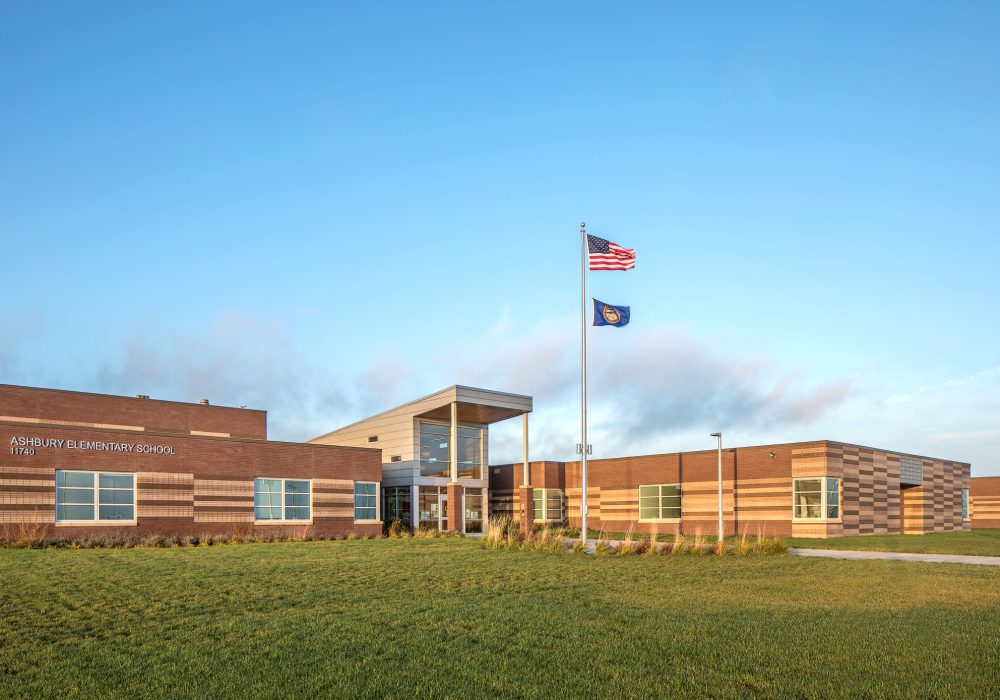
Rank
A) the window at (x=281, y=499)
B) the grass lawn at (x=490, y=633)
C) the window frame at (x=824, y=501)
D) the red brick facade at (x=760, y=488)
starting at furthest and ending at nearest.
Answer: the red brick facade at (x=760, y=488), the window frame at (x=824, y=501), the window at (x=281, y=499), the grass lawn at (x=490, y=633)

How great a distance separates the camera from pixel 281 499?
3334 cm

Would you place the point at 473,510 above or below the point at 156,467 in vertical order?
below

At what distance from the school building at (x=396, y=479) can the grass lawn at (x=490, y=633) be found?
1199 centimetres

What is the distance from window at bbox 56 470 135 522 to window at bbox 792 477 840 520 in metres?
29.1

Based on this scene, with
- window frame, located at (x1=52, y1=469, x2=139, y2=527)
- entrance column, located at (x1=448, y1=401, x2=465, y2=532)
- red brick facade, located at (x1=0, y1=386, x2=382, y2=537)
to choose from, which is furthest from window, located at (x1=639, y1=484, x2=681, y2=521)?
window frame, located at (x1=52, y1=469, x2=139, y2=527)

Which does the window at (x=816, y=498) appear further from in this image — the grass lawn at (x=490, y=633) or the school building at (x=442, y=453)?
the grass lawn at (x=490, y=633)

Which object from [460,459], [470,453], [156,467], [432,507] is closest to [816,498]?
[470,453]

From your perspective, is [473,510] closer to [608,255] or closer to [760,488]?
[760,488]

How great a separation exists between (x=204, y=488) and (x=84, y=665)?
2444 cm

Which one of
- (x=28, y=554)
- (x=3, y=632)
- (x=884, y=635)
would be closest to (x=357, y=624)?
(x=3, y=632)

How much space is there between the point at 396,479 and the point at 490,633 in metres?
32.6

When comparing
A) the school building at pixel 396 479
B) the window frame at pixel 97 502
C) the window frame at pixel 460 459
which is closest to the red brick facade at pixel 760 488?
the school building at pixel 396 479

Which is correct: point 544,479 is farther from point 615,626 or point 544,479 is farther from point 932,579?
point 615,626

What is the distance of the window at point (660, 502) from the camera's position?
41625 millimetres
